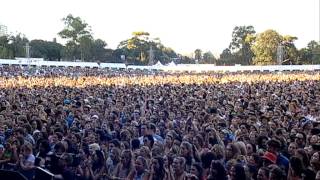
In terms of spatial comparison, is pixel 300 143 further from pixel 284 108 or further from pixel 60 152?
pixel 284 108

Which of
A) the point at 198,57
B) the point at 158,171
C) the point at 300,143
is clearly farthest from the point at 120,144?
the point at 198,57

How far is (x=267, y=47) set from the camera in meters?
108

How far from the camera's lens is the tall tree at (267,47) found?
107500 mm

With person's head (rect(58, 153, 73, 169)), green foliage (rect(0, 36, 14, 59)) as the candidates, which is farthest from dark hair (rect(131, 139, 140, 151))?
green foliage (rect(0, 36, 14, 59))

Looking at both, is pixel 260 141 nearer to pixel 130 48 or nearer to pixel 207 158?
pixel 207 158

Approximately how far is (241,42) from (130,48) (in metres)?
25.5

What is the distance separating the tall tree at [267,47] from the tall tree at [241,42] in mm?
12956

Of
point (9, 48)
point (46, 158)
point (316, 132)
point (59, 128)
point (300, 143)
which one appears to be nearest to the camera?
point (46, 158)

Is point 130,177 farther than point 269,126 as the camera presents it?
No

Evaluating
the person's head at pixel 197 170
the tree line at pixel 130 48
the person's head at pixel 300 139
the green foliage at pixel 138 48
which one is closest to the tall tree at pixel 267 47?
the tree line at pixel 130 48

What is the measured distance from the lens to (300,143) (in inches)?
353

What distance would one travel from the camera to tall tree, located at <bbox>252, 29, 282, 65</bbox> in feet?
353

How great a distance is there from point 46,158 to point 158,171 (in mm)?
1934

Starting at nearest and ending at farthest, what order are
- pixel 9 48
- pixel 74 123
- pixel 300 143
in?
1. pixel 300 143
2. pixel 74 123
3. pixel 9 48
